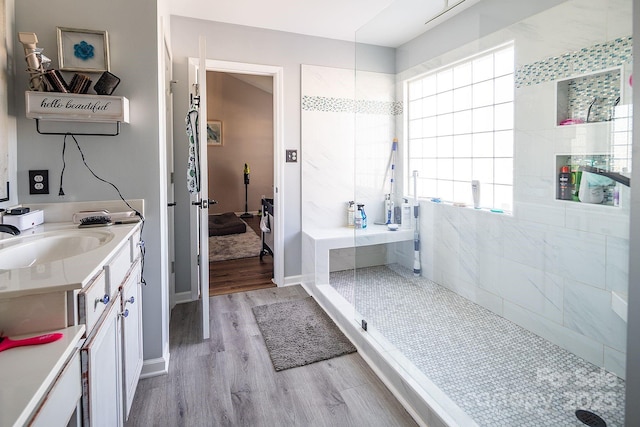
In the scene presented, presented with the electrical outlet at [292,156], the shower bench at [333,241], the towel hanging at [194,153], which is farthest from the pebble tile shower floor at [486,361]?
the towel hanging at [194,153]

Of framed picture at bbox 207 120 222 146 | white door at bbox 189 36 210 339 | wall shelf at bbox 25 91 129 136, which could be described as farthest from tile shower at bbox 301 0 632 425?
framed picture at bbox 207 120 222 146

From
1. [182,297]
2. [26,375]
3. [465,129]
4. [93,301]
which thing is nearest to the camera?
[26,375]

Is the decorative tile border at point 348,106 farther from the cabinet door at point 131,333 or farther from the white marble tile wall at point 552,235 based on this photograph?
the cabinet door at point 131,333

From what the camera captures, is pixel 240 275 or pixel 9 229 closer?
pixel 9 229

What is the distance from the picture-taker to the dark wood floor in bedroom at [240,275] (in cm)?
346

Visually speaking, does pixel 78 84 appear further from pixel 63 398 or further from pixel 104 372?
pixel 63 398

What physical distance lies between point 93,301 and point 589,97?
242cm

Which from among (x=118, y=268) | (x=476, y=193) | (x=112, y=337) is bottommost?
(x=112, y=337)

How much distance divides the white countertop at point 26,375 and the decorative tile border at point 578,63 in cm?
224

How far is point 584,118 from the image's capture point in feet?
5.98

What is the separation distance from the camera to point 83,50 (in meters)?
1.75

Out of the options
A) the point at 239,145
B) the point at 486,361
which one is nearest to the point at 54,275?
the point at 486,361

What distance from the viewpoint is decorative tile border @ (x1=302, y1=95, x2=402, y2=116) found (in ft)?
10.9

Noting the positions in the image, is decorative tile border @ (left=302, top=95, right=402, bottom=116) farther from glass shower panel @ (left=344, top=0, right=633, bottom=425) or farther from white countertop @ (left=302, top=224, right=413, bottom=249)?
white countertop @ (left=302, top=224, right=413, bottom=249)
